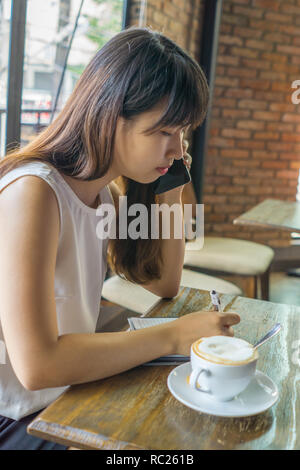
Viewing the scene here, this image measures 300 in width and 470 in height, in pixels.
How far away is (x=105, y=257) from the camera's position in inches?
49.0

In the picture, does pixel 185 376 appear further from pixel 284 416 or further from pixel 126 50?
pixel 126 50

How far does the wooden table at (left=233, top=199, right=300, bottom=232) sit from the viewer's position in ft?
8.05

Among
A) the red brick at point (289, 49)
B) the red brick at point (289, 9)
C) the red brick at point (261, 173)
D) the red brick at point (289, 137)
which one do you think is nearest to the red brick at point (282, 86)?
the red brick at point (289, 49)

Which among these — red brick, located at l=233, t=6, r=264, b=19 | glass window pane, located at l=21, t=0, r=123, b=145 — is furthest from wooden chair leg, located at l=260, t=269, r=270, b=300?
red brick, located at l=233, t=6, r=264, b=19

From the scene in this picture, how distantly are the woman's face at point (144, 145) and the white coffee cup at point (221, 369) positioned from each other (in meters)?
0.40

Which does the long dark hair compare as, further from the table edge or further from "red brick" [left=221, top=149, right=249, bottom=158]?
"red brick" [left=221, top=149, right=249, bottom=158]

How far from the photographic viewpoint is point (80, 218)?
3.36ft

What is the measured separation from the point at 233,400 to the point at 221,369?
8cm

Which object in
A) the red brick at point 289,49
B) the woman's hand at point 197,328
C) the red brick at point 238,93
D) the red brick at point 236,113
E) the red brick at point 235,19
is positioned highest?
the red brick at point 235,19

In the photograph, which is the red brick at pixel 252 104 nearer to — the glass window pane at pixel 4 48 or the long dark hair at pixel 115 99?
the glass window pane at pixel 4 48

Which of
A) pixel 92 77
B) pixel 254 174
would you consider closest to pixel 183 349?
pixel 92 77

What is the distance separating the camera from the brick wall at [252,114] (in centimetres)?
396

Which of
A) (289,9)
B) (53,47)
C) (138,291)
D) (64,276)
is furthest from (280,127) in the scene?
(64,276)

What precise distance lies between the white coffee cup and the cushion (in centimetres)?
189
